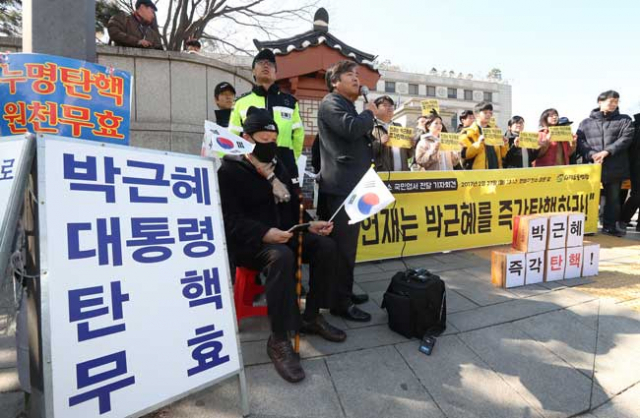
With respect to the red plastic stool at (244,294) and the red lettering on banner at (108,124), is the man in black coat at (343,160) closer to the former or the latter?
the red plastic stool at (244,294)

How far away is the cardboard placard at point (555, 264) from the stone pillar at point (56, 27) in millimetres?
4543

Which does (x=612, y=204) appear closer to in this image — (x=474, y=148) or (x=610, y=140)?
(x=610, y=140)

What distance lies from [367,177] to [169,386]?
169 centimetres

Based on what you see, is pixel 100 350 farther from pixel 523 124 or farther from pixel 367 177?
pixel 523 124

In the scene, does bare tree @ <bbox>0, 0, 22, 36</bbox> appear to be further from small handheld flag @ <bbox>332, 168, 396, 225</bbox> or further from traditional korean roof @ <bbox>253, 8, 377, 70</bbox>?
Result: small handheld flag @ <bbox>332, 168, 396, 225</bbox>

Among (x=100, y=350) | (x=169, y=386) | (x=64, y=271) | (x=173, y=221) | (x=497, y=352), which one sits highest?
(x=173, y=221)

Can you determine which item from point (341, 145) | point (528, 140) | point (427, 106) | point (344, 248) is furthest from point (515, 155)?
point (344, 248)

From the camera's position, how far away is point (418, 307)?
8.68 ft

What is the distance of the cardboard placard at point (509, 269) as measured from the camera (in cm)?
362

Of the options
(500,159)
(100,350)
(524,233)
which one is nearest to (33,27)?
(100,350)

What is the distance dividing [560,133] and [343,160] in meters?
4.92

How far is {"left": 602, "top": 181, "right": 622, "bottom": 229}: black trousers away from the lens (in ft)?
20.1

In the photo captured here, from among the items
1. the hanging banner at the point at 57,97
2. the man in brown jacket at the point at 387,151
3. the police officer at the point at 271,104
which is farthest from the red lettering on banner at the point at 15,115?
the man in brown jacket at the point at 387,151

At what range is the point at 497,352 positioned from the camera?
2.55 meters
